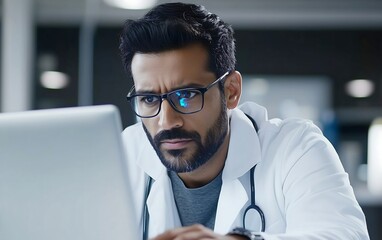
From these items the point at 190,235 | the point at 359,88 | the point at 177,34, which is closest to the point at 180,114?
the point at 177,34

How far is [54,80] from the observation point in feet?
17.1

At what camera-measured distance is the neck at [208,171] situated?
3.93 ft

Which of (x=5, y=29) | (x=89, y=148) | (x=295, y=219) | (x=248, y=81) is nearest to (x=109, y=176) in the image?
(x=89, y=148)

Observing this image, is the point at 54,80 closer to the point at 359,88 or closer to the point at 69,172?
the point at 359,88

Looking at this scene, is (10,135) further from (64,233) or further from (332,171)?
(332,171)

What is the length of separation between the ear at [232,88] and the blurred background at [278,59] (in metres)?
3.75

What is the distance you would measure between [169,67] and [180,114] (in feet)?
0.28

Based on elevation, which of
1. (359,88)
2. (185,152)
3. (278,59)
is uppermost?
(278,59)

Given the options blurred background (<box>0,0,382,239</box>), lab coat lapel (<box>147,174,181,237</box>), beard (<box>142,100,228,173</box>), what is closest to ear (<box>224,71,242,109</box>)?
beard (<box>142,100,228,173</box>)

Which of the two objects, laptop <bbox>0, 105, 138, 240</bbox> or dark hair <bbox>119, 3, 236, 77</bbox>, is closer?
laptop <bbox>0, 105, 138, 240</bbox>

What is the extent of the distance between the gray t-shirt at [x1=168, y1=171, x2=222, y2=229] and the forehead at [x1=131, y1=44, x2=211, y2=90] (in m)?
0.22

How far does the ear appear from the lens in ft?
4.00

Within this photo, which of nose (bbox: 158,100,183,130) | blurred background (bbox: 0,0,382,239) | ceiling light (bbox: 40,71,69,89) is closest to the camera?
nose (bbox: 158,100,183,130)

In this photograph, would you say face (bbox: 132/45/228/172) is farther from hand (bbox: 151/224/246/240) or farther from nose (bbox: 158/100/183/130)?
hand (bbox: 151/224/246/240)
